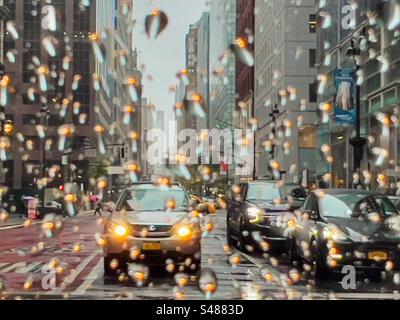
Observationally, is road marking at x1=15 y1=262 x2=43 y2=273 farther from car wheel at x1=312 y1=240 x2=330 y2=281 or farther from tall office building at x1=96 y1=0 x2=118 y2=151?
tall office building at x1=96 y1=0 x2=118 y2=151

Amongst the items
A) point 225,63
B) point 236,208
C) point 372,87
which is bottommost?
point 236,208

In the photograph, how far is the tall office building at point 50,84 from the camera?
87.9 m

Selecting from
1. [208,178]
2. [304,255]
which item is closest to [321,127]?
[304,255]

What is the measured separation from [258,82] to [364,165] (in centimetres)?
4231

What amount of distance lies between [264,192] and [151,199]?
5050 millimetres

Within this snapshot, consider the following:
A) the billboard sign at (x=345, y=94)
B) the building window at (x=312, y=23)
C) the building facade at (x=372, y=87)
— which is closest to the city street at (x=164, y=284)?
the billboard sign at (x=345, y=94)

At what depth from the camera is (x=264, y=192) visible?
54.3 ft

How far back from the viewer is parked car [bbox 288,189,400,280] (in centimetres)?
1035

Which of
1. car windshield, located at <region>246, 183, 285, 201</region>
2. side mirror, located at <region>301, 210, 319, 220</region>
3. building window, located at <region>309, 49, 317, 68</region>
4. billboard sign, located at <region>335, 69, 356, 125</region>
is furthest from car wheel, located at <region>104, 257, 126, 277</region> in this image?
building window, located at <region>309, 49, 317, 68</region>

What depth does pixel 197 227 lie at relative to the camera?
11516 millimetres

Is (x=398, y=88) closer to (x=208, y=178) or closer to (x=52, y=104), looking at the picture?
(x=52, y=104)

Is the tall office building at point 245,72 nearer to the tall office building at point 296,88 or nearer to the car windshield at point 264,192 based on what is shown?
the tall office building at point 296,88

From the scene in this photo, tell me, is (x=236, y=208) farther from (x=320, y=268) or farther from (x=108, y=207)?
(x=320, y=268)

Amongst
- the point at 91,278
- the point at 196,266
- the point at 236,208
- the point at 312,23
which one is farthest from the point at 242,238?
the point at 312,23
